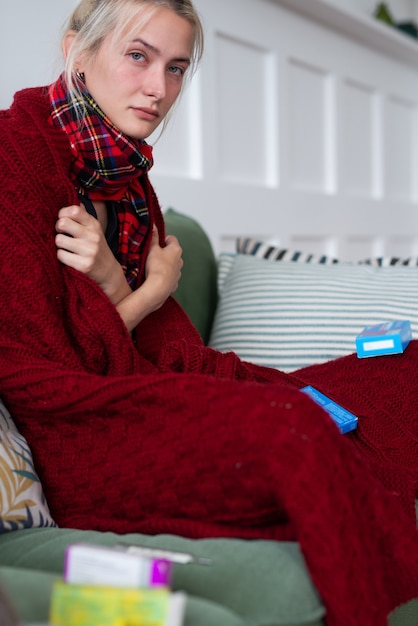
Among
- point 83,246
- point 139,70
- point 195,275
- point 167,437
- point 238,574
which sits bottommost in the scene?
point 238,574

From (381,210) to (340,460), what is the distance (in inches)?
97.5

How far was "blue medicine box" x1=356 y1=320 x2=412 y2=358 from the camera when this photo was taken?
4.42 ft

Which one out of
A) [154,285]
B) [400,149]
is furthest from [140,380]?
[400,149]

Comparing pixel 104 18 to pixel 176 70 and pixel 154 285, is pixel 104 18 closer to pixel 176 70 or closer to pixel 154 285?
pixel 176 70

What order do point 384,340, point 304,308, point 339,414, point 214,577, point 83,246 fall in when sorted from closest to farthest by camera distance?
point 214,577 → point 83,246 → point 339,414 → point 384,340 → point 304,308

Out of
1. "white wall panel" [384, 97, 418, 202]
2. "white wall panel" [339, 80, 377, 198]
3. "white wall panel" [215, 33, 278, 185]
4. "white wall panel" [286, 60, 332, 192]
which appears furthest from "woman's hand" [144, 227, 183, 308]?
"white wall panel" [384, 97, 418, 202]

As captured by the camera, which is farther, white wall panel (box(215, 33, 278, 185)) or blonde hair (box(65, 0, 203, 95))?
white wall panel (box(215, 33, 278, 185))

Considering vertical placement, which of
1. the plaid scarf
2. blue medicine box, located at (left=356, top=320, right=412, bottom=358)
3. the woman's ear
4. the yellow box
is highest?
the woman's ear

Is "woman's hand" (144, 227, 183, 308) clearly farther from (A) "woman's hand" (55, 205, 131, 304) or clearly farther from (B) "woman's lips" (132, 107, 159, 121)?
(B) "woman's lips" (132, 107, 159, 121)

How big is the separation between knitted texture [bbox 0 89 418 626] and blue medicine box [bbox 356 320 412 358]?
0.54 ft

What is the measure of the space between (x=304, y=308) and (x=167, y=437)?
0.72m

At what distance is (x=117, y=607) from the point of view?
578 mm

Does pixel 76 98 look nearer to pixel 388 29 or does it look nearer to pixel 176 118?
pixel 176 118

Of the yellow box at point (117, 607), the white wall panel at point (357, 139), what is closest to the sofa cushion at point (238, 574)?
the yellow box at point (117, 607)
